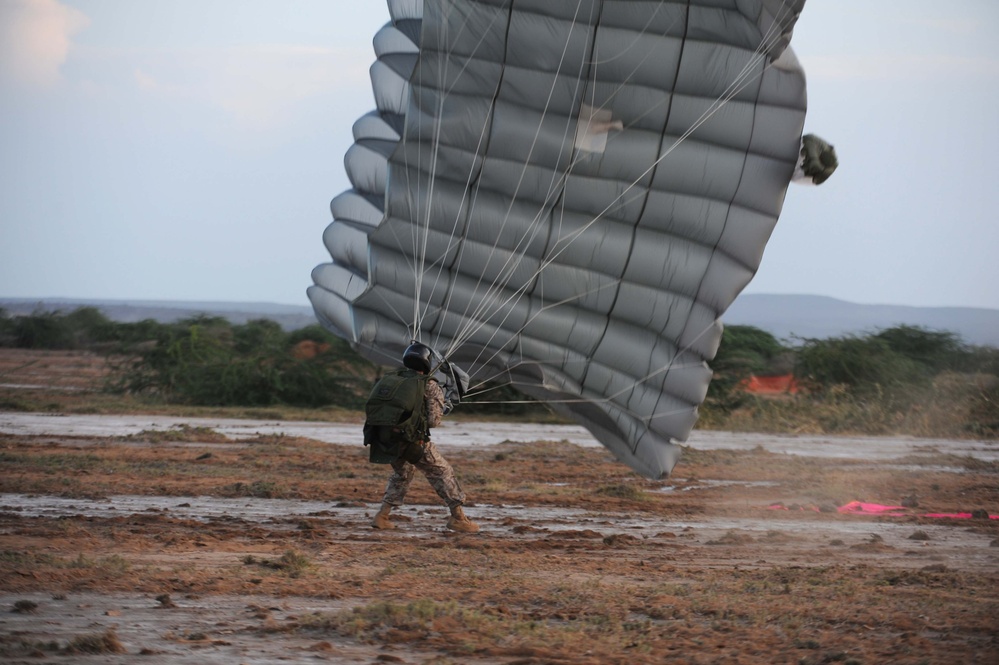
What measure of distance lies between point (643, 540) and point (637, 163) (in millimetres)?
2707

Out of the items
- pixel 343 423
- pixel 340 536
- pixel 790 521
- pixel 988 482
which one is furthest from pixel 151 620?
pixel 343 423

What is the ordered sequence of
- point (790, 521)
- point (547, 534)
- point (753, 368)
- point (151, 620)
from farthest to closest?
point (753, 368) < point (790, 521) < point (547, 534) < point (151, 620)

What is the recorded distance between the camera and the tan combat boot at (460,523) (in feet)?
27.7

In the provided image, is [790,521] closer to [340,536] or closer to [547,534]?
[547,534]

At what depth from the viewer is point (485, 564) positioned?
714cm

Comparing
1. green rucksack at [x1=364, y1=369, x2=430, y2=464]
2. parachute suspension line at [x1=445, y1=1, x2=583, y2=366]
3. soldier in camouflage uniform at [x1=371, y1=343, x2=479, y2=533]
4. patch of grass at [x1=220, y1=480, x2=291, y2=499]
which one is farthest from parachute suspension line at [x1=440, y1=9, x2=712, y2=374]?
patch of grass at [x1=220, y1=480, x2=291, y2=499]

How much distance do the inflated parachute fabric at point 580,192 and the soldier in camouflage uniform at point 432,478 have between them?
1.80 ft

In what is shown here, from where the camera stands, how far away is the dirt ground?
5.14 metres

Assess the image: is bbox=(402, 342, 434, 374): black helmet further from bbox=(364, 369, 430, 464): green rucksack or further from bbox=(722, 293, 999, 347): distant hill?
bbox=(722, 293, 999, 347): distant hill

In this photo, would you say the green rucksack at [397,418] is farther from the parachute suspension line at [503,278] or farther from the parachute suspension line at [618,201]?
the parachute suspension line at [503,278]

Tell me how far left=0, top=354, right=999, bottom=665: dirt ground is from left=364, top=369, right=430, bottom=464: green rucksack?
2.00ft

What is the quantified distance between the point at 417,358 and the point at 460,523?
1.28 m

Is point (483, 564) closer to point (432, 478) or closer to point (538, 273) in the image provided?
point (432, 478)

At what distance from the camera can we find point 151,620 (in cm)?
540
